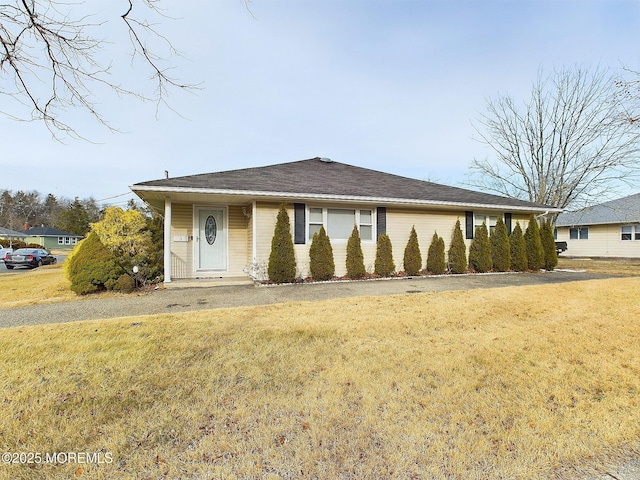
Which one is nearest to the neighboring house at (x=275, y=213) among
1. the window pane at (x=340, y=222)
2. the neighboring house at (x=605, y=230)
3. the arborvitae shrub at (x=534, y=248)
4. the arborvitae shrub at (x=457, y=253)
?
the window pane at (x=340, y=222)

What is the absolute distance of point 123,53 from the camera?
134 inches

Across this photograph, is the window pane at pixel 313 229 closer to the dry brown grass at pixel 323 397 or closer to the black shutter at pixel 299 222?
the black shutter at pixel 299 222

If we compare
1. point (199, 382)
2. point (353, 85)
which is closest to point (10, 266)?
point (353, 85)

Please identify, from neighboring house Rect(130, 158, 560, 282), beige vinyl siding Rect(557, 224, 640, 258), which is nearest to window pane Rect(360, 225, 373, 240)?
neighboring house Rect(130, 158, 560, 282)

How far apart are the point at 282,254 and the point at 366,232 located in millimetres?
3069

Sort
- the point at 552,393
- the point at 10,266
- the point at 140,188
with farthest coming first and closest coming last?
the point at 10,266, the point at 140,188, the point at 552,393

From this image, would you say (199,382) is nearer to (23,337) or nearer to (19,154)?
(23,337)

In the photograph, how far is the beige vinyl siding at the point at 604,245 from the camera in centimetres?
2050

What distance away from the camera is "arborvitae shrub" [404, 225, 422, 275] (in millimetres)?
10445

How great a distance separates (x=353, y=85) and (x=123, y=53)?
32.6 feet

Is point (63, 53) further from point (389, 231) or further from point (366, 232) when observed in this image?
point (389, 231)

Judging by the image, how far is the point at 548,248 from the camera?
40.3 ft

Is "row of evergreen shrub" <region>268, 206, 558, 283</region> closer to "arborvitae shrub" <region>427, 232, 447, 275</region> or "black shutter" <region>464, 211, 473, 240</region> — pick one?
"arborvitae shrub" <region>427, 232, 447, 275</region>

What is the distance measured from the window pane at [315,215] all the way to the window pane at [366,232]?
57.4 inches
